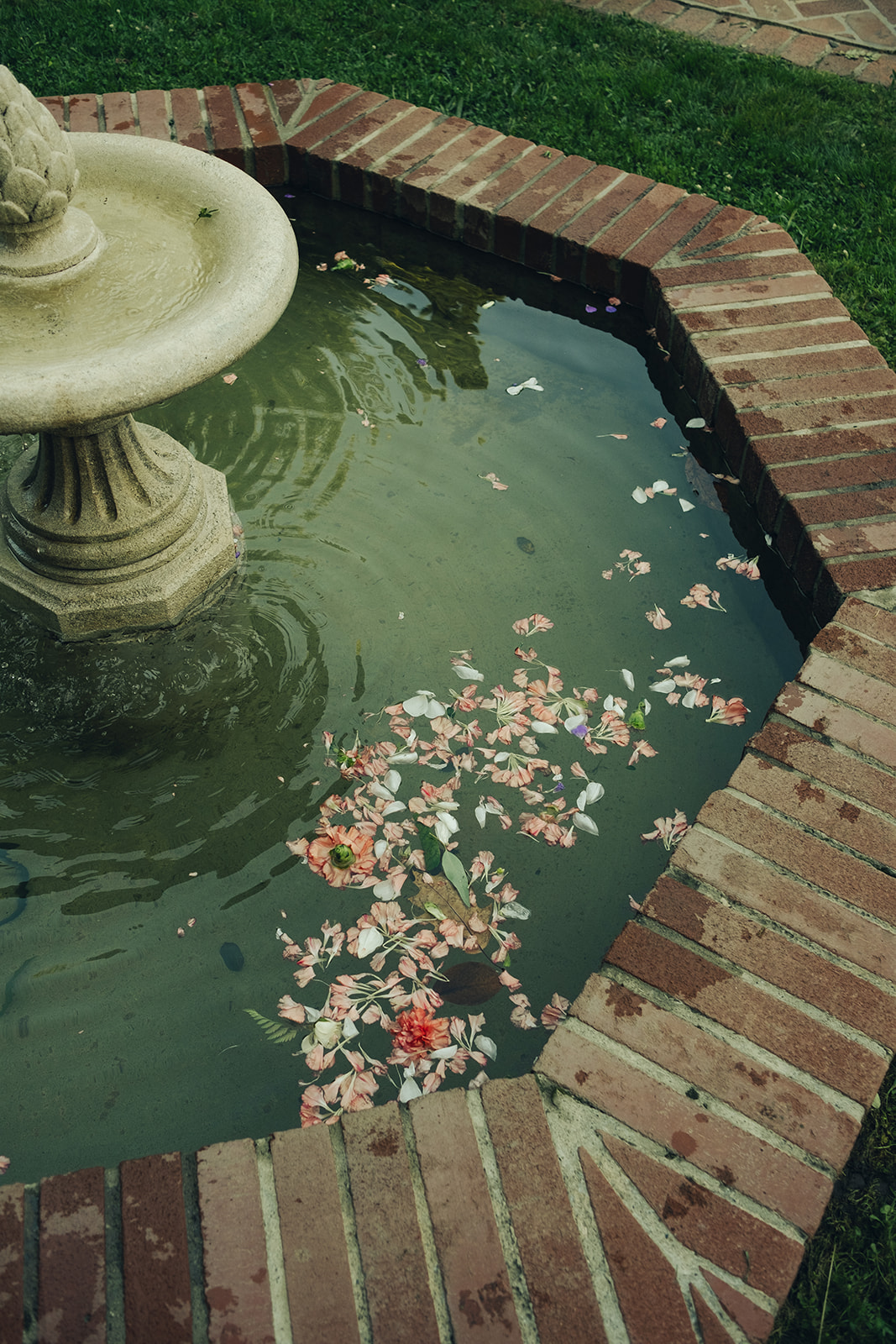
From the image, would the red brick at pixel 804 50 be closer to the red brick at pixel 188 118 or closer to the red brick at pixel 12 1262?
the red brick at pixel 188 118

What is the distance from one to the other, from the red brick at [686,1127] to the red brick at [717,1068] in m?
0.04

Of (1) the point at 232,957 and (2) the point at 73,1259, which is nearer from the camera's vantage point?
(2) the point at 73,1259

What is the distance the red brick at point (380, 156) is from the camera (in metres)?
3.70

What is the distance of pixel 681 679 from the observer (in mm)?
2619

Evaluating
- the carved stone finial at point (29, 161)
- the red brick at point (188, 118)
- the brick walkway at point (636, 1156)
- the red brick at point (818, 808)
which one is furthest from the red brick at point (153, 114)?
the red brick at point (818, 808)

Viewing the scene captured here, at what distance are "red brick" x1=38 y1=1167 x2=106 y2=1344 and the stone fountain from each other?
1295 millimetres

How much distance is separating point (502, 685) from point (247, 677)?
0.66m

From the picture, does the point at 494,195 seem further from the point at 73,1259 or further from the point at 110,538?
the point at 73,1259

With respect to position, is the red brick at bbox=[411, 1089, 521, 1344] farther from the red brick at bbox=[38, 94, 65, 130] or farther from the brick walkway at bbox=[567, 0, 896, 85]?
the brick walkway at bbox=[567, 0, 896, 85]

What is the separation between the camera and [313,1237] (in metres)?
1.60

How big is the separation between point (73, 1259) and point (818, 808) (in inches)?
62.8

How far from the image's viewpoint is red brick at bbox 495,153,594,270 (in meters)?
3.51

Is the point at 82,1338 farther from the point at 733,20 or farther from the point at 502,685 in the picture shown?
the point at 733,20

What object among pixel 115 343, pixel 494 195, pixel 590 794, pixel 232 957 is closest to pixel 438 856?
pixel 590 794
